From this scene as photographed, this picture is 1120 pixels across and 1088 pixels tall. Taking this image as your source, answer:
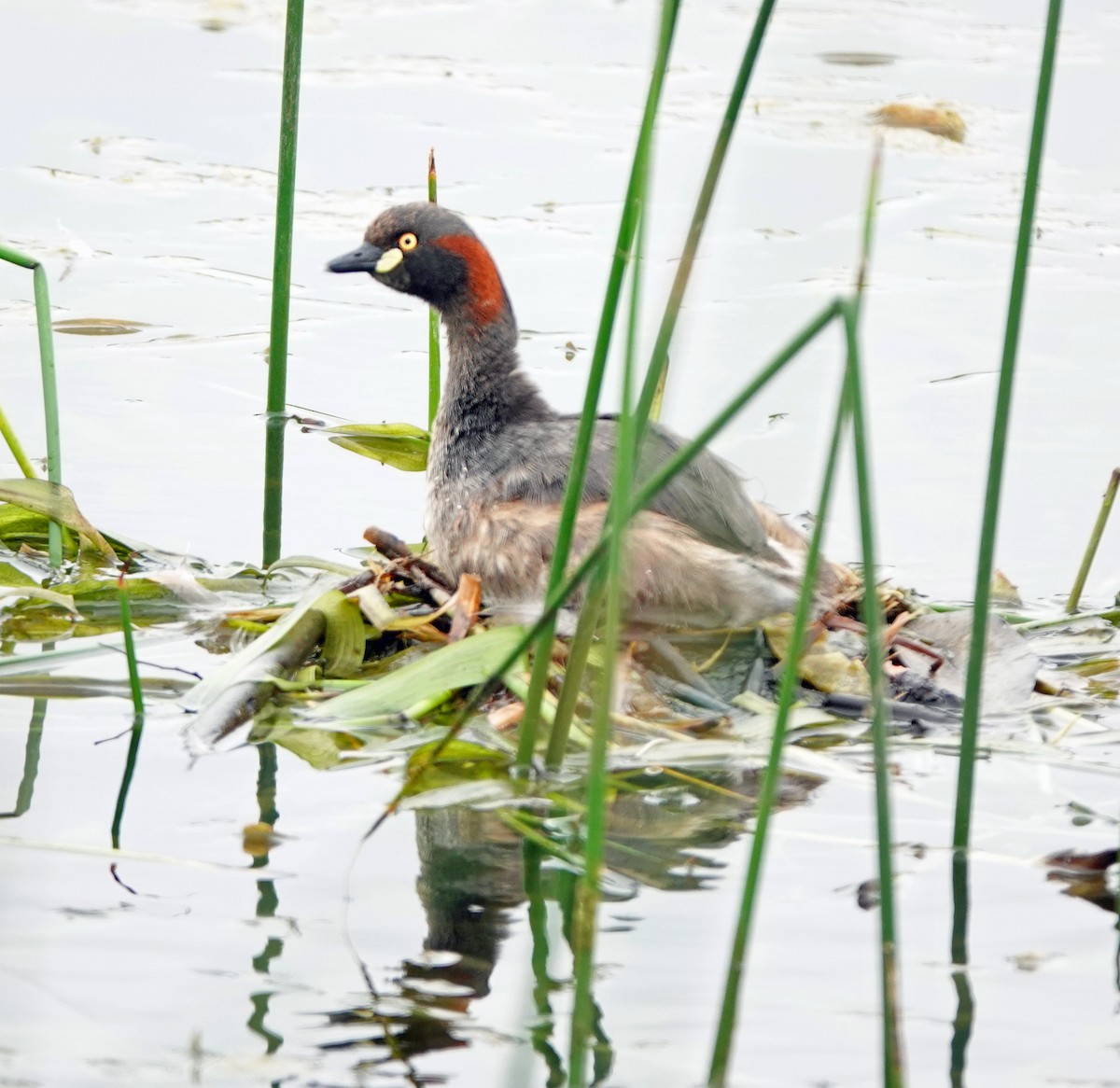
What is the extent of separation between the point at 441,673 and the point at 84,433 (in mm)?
2293

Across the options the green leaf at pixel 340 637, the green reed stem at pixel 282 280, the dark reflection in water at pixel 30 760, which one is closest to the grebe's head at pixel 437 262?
the green reed stem at pixel 282 280

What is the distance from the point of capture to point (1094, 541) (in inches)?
164

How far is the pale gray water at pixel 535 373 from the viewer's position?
2.47m

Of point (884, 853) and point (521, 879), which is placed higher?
point (884, 853)

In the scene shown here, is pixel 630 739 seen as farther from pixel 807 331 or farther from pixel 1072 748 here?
pixel 807 331

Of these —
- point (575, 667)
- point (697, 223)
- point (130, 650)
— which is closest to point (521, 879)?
point (575, 667)

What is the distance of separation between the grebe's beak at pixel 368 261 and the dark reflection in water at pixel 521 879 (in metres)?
1.84

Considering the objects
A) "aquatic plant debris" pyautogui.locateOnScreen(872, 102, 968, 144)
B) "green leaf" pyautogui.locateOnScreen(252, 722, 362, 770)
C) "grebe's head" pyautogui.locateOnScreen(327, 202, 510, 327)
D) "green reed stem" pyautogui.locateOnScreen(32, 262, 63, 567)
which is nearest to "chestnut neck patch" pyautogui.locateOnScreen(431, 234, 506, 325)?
"grebe's head" pyautogui.locateOnScreen(327, 202, 510, 327)

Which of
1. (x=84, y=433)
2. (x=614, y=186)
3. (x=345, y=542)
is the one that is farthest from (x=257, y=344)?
(x=614, y=186)

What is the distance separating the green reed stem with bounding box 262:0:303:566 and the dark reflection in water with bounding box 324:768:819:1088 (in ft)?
4.89

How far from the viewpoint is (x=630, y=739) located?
350 centimetres

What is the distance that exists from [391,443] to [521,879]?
2465mm

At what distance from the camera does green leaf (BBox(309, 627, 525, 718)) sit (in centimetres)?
346

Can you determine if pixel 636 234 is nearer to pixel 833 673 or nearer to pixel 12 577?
pixel 833 673
